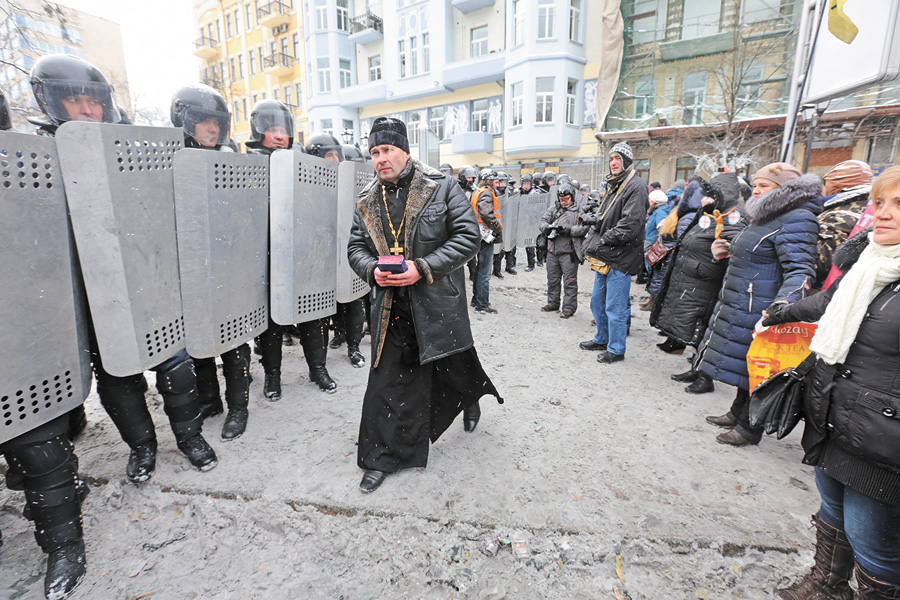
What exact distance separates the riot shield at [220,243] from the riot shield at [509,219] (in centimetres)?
696

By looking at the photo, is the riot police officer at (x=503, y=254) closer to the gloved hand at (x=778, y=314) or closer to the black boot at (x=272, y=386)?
the black boot at (x=272, y=386)

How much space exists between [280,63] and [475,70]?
17.7 meters

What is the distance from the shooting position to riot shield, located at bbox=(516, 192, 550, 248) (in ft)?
34.8

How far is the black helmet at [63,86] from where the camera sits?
2.20m

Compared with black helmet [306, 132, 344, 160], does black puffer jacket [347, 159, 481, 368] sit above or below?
below

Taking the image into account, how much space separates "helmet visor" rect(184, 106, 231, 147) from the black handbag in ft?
12.0

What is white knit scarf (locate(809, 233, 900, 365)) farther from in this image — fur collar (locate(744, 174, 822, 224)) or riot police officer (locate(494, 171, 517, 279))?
riot police officer (locate(494, 171, 517, 279))

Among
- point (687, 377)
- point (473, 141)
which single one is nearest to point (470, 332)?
point (687, 377)

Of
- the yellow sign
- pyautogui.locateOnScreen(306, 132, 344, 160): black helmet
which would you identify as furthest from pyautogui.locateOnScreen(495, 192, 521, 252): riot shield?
the yellow sign

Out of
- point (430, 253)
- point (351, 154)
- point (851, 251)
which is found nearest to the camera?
point (851, 251)

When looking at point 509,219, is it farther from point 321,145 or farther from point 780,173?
point 780,173

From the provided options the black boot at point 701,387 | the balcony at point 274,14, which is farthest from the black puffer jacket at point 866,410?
the balcony at point 274,14

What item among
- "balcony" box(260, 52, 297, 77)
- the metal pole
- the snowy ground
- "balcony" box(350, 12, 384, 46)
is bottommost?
the snowy ground

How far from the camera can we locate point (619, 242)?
14.7 feet
